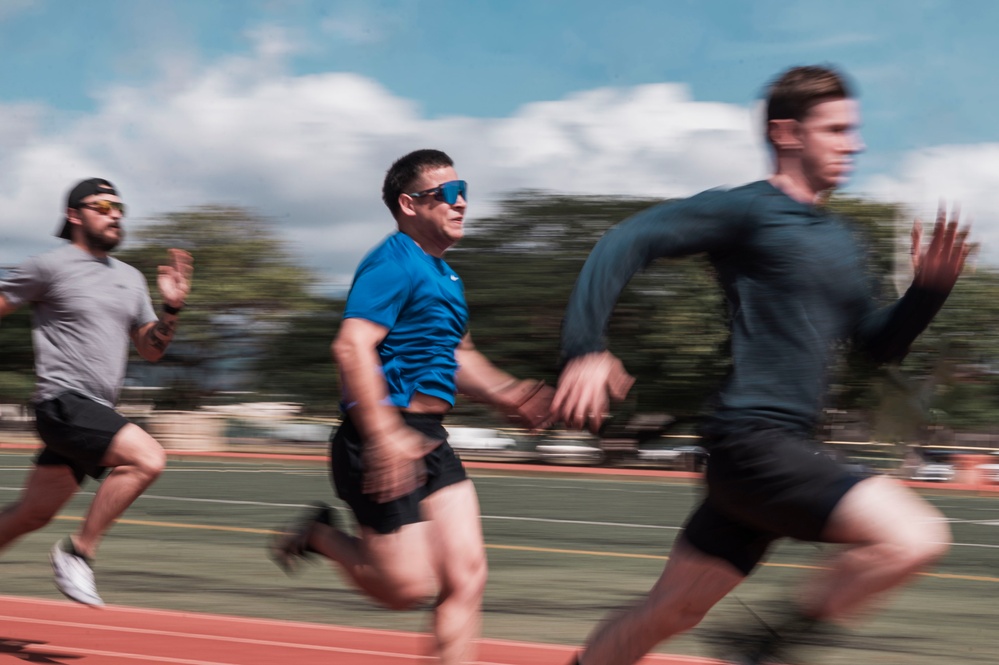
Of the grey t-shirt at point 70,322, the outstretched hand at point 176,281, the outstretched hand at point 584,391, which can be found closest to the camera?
the outstretched hand at point 584,391

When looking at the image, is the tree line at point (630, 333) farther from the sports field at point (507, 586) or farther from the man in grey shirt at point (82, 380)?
the man in grey shirt at point (82, 380)

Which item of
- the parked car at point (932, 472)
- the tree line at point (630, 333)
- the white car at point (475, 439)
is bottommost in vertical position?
the white car at point (475, 439)

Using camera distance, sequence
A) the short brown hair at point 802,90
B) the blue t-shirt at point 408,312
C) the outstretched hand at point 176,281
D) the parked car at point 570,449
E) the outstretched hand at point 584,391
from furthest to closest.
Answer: the parked car at point 570,449
the outstretched hand at point 176,281
the blue t-shirt at point 408,312
the short brown hair at point 802,90
the outstretched hand at point 584,391

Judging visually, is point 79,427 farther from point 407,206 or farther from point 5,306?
point 407,206

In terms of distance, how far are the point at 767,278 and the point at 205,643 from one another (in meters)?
3.12

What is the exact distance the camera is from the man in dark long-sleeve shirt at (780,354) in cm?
330

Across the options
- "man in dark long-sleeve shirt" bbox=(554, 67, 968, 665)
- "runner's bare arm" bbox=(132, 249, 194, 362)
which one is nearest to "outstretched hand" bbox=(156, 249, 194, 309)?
"runner's bare arm" bbox=(132, 249, 194, 362)

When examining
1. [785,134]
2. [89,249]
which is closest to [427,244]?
[785,134]

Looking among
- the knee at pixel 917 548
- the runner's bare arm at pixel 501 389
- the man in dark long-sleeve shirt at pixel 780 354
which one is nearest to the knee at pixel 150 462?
the runner's bare arm at pixel 501 389

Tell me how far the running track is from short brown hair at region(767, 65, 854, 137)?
2.31 m

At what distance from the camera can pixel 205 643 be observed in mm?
5641

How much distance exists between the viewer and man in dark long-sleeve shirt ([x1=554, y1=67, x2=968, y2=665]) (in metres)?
3.30

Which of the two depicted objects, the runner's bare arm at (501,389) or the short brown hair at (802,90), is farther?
the runner's bare arm at (501,389)

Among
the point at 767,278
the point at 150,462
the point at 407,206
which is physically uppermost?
the point at 407,206
